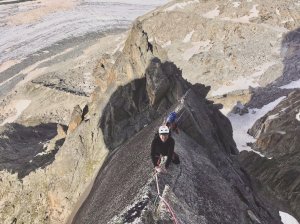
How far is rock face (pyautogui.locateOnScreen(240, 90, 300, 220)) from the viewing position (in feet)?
115

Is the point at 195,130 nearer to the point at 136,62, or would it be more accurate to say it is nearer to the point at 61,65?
the point at 136,62

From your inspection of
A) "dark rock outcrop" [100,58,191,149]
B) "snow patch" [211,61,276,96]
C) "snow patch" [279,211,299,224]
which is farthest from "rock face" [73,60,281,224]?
"snow patch" [211,61,276,96]

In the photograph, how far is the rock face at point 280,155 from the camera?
1378 inches

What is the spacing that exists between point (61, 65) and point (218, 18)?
3521 centimetres

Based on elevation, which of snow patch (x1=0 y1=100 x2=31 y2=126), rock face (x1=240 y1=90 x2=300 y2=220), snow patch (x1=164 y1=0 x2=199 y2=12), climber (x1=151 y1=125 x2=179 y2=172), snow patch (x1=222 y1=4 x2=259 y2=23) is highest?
climber (x1=151 y1=125 x2=179 y2=172)

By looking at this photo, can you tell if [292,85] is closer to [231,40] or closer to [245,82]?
[245,82]

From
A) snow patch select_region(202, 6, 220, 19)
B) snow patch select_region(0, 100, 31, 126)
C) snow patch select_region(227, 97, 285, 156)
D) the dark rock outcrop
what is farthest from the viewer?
snow patch select_region(202, 6, 220, 19)

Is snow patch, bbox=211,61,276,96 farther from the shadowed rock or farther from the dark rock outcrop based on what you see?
the dark rock outcrop

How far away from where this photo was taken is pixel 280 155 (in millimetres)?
41250

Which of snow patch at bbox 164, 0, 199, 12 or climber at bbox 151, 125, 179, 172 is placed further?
snow patch at bbox 164, 0, 199, 12

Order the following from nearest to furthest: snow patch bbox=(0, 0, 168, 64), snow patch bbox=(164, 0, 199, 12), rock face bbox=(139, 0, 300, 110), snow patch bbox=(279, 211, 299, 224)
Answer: snow patch bbox=(279, 211, 299, 224) → rock face bbox=(139, 0, 300, 110) → snow patch bbox=(164, 0, 199, 12) → snow patch bbox=(0, 0, 168, 64)

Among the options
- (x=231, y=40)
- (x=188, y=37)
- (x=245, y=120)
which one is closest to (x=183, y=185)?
(x=245, y=120)

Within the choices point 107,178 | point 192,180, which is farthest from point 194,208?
point 107,178

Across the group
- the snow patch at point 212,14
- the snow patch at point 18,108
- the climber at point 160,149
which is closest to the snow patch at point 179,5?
the snow patch at point 212,14
